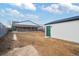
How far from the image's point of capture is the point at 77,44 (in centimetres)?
238

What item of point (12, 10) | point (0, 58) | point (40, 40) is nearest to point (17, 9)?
point (12, 10)

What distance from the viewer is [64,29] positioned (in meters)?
2.42

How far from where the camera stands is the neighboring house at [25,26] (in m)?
2.43

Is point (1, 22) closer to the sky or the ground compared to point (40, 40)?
closer to the sky

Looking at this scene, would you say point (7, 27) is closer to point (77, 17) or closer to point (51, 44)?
point (51, 44)

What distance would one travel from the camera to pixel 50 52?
2402mm

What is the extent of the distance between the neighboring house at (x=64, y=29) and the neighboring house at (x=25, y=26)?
166 millimetres

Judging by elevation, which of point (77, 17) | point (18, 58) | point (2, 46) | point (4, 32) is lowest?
point (18, 58)

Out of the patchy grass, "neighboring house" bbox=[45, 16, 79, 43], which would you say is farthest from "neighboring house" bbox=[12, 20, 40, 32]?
"neighboring house" bbox=[45, 16, 79, 43]

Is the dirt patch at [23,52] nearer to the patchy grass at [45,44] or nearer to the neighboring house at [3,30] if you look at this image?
the patchy grass at [45,44]

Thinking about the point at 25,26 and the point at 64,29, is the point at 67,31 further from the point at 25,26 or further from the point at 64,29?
the point at 25,26

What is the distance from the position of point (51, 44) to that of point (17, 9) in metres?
0.66

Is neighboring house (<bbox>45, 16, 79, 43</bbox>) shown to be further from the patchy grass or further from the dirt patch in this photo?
the dirt patch

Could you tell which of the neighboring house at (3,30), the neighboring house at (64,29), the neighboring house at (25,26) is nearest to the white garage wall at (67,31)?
the neighboring house at (64,29)
